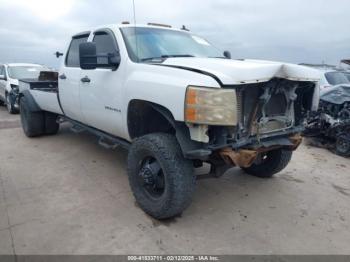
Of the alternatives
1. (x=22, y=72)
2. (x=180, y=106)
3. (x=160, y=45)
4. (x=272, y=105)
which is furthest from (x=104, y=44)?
(x=22, y=72)

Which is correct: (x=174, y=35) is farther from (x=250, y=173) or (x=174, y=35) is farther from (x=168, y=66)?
(x=250, y=173)

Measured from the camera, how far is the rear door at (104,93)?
3721 millimetres

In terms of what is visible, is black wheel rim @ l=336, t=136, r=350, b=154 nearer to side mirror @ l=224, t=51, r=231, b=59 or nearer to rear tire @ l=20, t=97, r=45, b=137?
side mirror @ l=224, t=51, r=231, b=59

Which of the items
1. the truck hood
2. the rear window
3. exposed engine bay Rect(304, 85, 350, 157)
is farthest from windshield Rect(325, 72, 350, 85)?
the rear window

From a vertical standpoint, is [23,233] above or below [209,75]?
below

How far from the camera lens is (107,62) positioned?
12.0ft

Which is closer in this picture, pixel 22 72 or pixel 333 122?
pixel 333 122

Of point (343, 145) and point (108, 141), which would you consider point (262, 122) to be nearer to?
point (108, 141)

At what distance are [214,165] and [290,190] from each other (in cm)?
150

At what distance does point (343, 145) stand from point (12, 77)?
1008 centimetres

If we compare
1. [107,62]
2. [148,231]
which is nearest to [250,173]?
[148,231]

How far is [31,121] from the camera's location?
21.1 feet

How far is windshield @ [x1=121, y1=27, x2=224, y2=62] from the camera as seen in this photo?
3.67m

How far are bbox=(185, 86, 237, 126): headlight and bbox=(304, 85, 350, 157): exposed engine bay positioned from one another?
443cm
